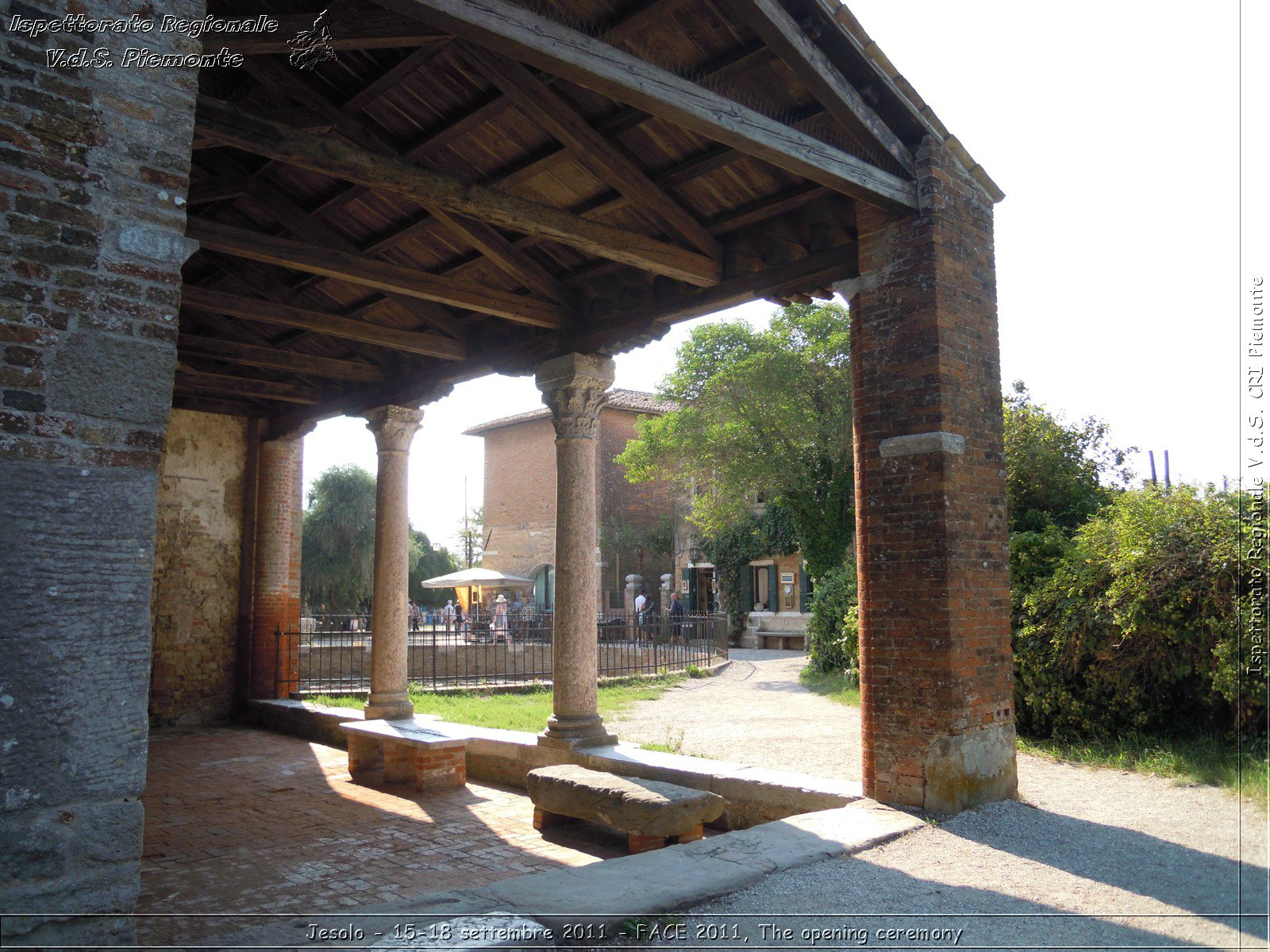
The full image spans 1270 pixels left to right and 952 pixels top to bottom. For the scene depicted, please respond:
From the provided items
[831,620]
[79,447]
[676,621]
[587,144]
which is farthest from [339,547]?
[79,447]

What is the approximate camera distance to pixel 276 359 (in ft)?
30.5

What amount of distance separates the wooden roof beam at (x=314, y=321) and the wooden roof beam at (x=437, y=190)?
2.21m

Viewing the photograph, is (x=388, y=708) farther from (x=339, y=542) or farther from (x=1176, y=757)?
(x=339, y=542)

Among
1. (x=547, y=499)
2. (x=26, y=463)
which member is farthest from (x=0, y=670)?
(x=547, y=499)

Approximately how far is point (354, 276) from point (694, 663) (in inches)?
504

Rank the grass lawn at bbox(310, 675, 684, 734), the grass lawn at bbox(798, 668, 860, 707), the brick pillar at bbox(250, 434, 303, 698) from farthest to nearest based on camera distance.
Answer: the grass lawn at bbox(798, 668, 860, 707) < the brick pillar at bbox(250, 434, 303, 698) < the grass lawn at bbox(310, 675, 684, 734)

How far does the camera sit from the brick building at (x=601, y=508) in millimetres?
30984

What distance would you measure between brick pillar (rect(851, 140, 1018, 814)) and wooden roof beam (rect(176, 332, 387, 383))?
598 cm

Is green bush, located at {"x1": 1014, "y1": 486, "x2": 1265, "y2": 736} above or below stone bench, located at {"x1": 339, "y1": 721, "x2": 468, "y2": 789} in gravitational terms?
above

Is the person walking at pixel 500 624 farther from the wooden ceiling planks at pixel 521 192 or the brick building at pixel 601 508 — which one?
the wooden ceiling planks at pixel 521 192

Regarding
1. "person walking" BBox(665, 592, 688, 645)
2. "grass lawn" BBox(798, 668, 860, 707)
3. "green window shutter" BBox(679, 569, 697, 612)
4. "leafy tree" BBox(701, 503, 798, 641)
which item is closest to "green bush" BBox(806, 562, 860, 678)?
"grass lawn" BBox(798, 668, 860, 707)

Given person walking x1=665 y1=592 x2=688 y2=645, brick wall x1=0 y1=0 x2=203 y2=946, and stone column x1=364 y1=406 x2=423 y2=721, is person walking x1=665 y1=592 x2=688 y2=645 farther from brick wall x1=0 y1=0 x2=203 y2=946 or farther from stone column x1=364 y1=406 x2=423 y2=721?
brick wall x1=0 y1=0 x2=203 y2=946

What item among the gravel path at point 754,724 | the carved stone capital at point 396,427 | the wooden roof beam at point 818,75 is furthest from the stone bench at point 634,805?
the carved stone capital at point 396,427

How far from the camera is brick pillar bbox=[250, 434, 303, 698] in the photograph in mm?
11875
